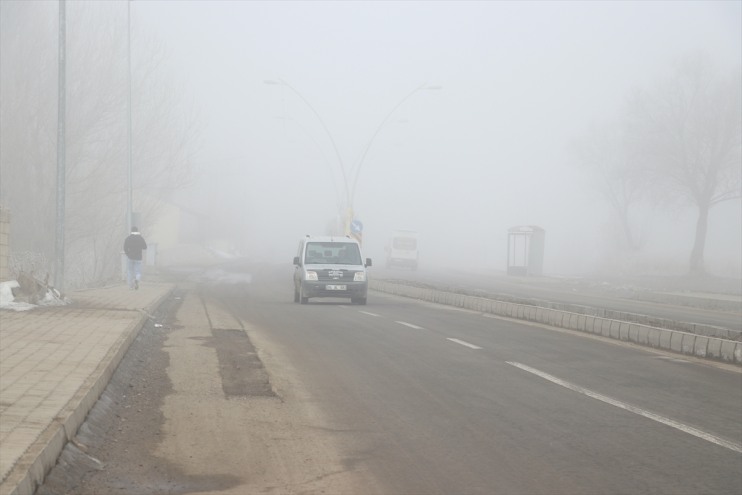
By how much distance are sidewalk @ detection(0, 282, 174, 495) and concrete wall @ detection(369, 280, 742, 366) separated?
835 centimetres

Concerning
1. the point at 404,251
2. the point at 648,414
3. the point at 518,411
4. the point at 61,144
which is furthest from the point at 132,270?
the point at 404,251

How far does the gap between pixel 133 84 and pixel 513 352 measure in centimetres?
3230

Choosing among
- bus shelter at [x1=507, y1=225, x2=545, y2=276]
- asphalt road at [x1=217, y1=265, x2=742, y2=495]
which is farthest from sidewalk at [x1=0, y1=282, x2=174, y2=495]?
bus shelter at [x1=507, y1=225, x2=545, y2=276]

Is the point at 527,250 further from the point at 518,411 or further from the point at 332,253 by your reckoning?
the point at 518,411

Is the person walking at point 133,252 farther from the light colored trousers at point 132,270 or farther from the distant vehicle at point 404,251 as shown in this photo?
the distant vehicle at point 404,251

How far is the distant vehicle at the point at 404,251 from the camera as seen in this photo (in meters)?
72.1

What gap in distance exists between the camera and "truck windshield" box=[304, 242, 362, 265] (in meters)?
26.4

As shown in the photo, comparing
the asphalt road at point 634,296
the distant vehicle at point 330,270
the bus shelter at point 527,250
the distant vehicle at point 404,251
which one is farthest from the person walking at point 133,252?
the distant vehicle at point 404,251

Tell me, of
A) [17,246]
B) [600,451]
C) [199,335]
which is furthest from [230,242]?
[600,451]

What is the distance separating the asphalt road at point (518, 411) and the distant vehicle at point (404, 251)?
55.5m

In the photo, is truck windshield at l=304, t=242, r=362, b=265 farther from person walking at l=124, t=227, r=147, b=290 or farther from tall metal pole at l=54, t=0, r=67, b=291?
tall metal pole at l=54, t=0, r=67, b=291

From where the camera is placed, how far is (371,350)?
1366 centimetres

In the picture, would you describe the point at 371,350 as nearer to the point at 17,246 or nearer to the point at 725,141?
the point at 17,246

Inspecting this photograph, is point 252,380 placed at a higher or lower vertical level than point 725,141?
lower
